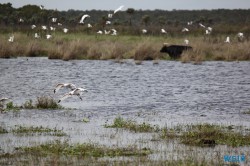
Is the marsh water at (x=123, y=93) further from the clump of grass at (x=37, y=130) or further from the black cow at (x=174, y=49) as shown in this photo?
the black cow at (x=174, y=49)

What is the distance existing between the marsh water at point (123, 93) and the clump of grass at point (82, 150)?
0.67 metres

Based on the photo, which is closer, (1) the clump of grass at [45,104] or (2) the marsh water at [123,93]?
(2) the marsh water at [123,93]

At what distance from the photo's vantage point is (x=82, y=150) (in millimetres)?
12695

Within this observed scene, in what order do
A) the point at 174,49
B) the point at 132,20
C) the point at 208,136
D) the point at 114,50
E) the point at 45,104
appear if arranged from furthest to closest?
the point at 132,20 < the point at 114,50 < the point at 174,49 < the point at 45,104 < the point at 208,136

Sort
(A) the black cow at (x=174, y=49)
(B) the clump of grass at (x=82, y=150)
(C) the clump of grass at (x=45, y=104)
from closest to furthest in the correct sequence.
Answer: (B) the clump of grass at (x=82, y=150) < (C) the clump of grass at (x=45, y=104) < (A) the black cow at (x=174, y=49)

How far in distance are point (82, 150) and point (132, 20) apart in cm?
9837

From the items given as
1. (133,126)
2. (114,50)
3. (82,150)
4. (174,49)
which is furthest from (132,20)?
(82,150)

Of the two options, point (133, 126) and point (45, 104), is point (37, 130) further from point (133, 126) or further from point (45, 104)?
point (45, 104)

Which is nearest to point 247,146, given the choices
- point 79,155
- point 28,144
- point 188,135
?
point 188,135

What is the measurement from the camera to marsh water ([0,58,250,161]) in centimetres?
1673

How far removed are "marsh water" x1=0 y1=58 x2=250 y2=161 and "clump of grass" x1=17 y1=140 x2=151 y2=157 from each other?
67cm

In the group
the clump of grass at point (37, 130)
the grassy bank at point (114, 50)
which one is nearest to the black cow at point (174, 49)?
the grassy bank at point (114, 50)

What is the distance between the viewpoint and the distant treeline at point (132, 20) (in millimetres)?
59031

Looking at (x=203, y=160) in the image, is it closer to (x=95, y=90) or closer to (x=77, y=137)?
(x=77, y=137)
